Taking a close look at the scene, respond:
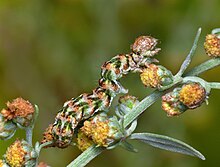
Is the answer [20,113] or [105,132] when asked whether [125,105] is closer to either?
[105,132]

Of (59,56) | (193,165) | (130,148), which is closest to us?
(130,148)

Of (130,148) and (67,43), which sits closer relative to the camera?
(130,148)

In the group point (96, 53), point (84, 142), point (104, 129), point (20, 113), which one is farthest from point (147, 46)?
point (96, 53)

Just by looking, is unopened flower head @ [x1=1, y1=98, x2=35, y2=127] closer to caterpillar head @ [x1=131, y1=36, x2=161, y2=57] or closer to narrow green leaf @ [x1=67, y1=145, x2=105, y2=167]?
narrow green leaf @ [x1=67, y1=145, x2=105, y2=167]

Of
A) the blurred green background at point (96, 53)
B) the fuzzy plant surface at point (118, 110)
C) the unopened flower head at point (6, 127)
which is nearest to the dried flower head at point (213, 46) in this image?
the fuzzy plant surface at point (118, 110)

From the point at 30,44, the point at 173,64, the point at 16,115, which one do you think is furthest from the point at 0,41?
the point at 16,115

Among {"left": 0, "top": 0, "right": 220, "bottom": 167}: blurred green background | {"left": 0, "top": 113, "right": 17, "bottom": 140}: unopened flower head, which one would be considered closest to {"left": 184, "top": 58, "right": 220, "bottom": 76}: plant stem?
{"left": 0, "top": 113, "right": 17, "bottom": 140}: unopened flower head

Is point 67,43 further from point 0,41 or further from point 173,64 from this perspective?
point 173,64
